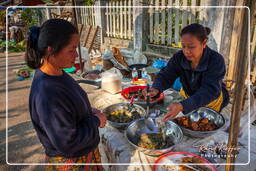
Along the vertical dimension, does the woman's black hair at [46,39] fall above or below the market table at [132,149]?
above

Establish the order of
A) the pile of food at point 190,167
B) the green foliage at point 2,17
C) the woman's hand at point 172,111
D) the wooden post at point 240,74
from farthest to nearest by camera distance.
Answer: the green foliage at point 2,17 < the woman's hand at point 172,111 < the pile of food at point 190,167 < the wooden post at point 240,74

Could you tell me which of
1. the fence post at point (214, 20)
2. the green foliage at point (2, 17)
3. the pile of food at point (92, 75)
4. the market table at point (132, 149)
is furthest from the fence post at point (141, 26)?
the green foliage at point (2, 17)

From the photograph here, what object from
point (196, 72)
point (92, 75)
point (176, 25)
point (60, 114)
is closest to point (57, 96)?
point (60, 114)

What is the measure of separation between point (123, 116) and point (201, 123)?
80 cm

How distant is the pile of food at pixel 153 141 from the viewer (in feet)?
5.03

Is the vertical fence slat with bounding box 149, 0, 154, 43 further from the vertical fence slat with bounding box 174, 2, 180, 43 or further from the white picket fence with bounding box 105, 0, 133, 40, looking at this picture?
the white picket fence with bounding box 105, 0, 133, 40

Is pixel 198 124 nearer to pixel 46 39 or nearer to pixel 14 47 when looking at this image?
pixel 46 39

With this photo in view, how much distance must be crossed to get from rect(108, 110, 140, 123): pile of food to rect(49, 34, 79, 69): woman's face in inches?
35.1

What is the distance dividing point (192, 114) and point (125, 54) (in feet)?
14.0

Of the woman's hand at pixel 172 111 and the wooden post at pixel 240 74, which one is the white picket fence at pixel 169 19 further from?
the wooden post at pixel 240 74

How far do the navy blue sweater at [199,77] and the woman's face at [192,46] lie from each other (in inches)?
2.8

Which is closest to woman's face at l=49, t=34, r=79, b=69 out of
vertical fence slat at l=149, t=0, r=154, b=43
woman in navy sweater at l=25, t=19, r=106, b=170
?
woman in navy sweater at l=25, t=19, r=106, b=170

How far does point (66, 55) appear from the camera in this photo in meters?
1.25

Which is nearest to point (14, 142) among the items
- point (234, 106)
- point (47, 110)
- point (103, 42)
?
point (47, 110)
